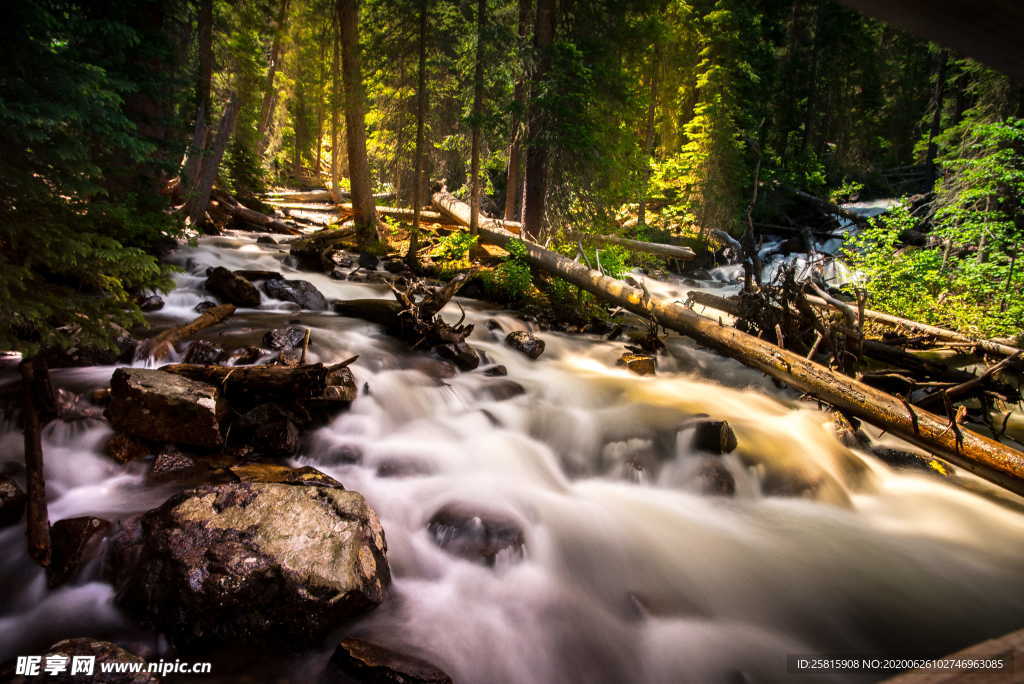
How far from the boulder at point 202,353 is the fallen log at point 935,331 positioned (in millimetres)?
8524

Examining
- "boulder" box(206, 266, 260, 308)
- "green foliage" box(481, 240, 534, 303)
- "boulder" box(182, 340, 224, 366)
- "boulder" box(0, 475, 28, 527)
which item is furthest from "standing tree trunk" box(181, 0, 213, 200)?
"boulder" box(0, 475, 28, 527)

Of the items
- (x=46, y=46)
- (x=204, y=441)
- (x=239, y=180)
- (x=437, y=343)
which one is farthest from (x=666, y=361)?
(x=239, y=180)

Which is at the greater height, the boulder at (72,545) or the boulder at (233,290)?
the boulder at (233,290)

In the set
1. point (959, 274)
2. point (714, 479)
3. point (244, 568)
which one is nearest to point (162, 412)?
point (244, 568)

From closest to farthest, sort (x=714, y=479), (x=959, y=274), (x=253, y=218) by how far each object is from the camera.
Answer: (x=714, y=479)
(x=959, y=274)
(x=253, y=218)

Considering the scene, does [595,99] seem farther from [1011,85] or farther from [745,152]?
[1011,85]

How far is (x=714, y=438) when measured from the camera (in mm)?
5859

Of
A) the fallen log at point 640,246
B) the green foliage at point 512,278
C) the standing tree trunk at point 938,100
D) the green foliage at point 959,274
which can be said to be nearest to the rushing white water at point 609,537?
the green foliage at point 512,278

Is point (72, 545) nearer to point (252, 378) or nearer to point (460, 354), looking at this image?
point (252, 378)

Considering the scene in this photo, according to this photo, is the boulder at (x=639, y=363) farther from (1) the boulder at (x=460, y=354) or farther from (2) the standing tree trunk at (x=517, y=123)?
(2) the standing tree trunk at (x=517, y=123)

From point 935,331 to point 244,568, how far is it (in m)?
10.9

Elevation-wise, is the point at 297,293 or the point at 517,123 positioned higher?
the point at 517,123

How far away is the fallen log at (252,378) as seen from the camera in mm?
5043

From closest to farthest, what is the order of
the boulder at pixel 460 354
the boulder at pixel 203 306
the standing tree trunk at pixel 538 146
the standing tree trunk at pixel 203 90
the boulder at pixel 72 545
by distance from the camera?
1. the boulder at pixel 72 545
2. the boulder at pixel 460 354
3. the boulder at pixel 203 306
4. the standing tree trunk at pixel 203 90
5. the standing tree trunk at pixel 538 146
